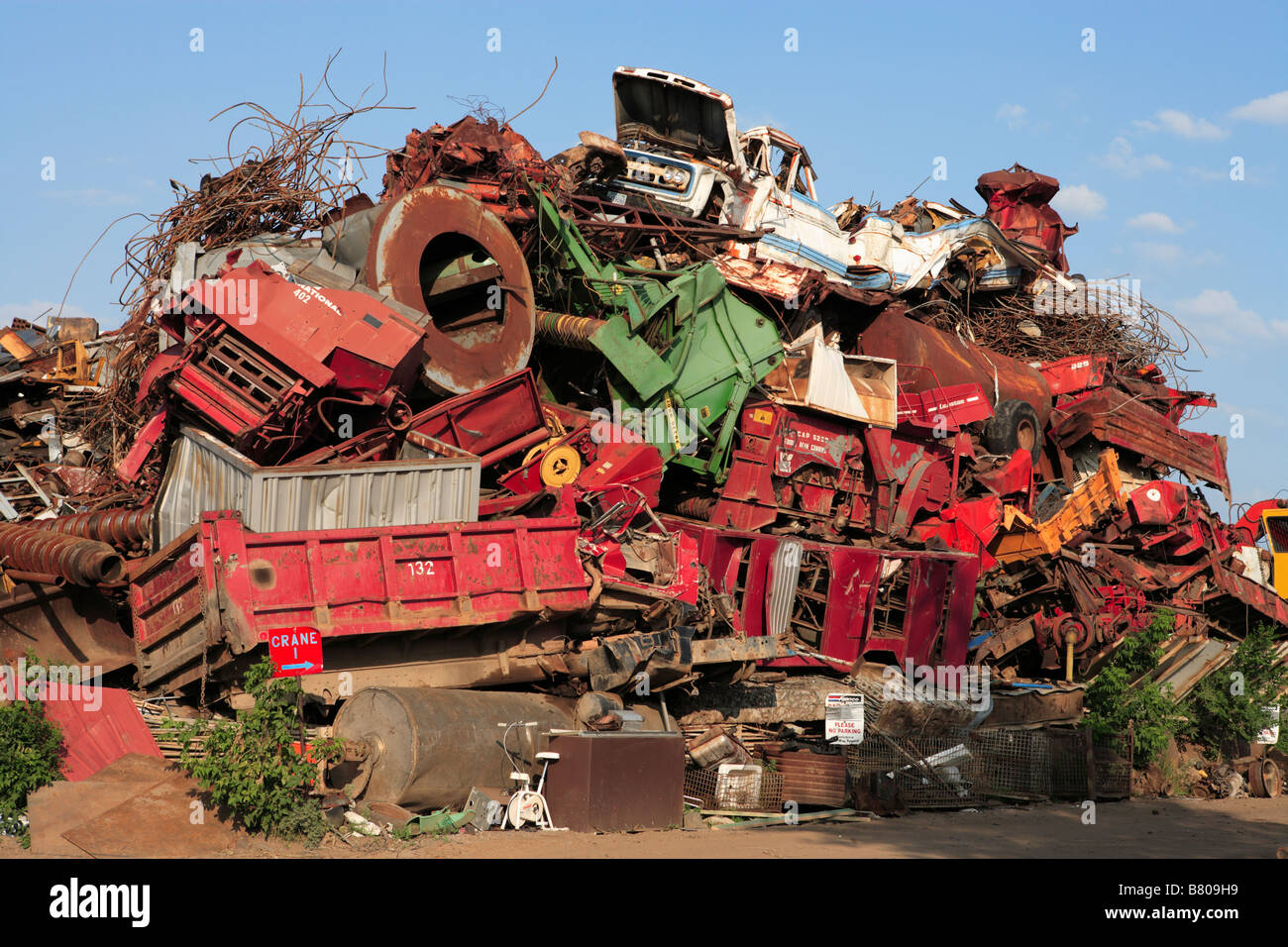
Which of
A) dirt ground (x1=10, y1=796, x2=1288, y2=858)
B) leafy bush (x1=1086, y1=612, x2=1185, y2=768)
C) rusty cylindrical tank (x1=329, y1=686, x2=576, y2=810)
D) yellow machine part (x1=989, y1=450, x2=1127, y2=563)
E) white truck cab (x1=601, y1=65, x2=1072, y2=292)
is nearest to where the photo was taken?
dirt ground (x1=10, y1=796, x2=1288, y2=858)

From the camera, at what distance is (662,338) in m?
15.3

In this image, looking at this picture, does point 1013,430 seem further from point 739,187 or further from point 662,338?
point 662,338

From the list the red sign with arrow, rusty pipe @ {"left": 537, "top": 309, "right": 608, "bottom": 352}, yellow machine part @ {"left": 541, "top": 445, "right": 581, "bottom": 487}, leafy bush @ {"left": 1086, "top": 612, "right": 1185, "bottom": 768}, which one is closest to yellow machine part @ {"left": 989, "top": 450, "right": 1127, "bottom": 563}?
leafy bush @ {"left": 1086, "top": 612, "right": 1185, "bottom": 768}

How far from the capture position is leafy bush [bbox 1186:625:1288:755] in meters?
15.5

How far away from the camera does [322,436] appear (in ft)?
39.4

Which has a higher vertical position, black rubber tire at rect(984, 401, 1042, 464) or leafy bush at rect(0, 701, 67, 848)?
black rubber tire at rect(984, 401, 1042, 464)

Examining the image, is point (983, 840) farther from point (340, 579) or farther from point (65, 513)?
point (65, 513)

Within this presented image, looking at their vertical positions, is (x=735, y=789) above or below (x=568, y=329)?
below

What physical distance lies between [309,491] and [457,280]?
13.8 feet

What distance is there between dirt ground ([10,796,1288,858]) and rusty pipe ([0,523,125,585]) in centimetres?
296

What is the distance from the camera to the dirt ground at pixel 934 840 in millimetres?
8492

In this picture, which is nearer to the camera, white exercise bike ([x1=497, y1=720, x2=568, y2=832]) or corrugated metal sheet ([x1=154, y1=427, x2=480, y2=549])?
white exercise bike ([x1=497, y1=720, x2=568, y2=832])

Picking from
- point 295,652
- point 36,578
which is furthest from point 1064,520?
point 36,578

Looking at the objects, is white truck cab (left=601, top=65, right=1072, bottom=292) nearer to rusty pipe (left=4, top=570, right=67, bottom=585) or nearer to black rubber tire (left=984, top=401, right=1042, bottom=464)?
black rubber tire (left=984, top=401, right=1042, bottom=464)
